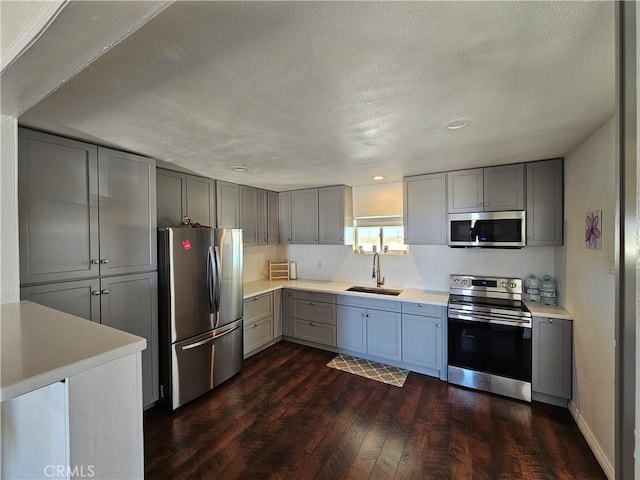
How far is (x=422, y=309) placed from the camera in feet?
10.2

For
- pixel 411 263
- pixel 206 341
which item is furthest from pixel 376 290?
pixel 206 341

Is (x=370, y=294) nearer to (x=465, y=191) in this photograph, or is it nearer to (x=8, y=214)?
(x=465, y=191)

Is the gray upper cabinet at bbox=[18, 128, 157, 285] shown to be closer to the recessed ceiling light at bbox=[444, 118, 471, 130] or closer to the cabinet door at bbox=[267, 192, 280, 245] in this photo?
the cabinet door at bbox=[267, 192, 280, 245]

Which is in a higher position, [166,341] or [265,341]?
[166,341]

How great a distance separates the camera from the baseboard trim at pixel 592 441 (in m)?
1.79

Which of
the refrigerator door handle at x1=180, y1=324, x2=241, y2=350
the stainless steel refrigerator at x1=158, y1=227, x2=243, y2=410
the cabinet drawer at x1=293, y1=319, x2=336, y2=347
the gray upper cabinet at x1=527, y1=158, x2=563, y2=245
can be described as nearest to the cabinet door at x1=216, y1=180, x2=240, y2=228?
the stainless steel refrigerator at x1=158, y1=227, x2=243, y2=410

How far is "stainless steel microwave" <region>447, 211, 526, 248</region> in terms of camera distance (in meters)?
2.81

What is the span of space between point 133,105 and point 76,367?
1395mm

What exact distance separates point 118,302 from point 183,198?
49.4 inches

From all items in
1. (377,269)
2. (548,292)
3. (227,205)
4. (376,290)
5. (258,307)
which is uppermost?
(227,205)

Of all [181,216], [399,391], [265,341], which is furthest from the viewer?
[265,341]

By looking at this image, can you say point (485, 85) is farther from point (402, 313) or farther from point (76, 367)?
point (402, 313)

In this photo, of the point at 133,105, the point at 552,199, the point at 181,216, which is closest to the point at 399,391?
the point at 552,199

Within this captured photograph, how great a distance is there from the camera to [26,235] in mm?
1784
